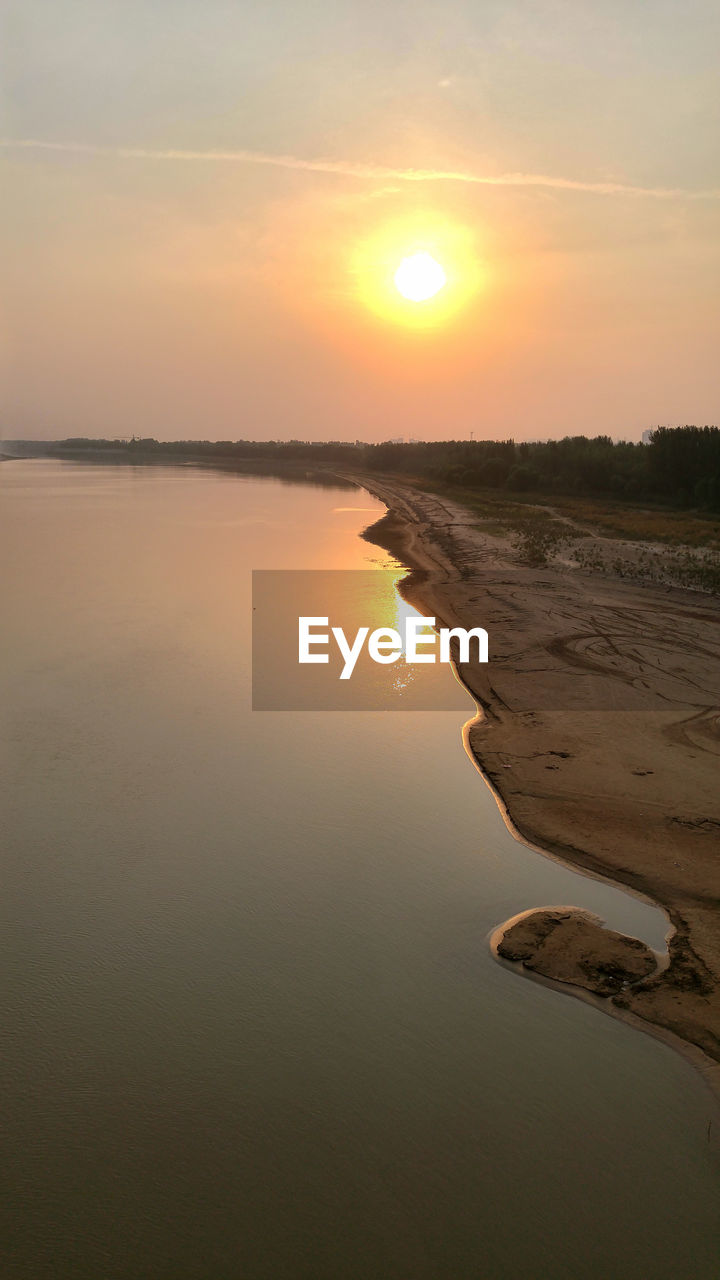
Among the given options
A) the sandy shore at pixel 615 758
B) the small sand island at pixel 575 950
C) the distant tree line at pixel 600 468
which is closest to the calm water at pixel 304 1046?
the small sand island at pixel 575 950

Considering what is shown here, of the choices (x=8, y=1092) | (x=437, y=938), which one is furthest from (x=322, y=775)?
(x=8, y=1092)

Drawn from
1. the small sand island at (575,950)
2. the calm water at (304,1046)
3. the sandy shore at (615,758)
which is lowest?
the calm water at (304,1046)

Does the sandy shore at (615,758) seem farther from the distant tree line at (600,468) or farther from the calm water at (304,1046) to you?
the distant tree line at (600,468)

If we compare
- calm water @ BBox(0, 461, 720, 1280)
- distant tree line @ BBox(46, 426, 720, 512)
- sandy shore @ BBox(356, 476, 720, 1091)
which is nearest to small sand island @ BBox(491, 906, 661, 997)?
sandy shore @ BBox(356, 476, 720, 1091)

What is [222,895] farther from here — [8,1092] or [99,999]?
[8,1092]

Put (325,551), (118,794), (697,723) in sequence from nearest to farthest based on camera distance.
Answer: (118,794), (697,723), (325,551)

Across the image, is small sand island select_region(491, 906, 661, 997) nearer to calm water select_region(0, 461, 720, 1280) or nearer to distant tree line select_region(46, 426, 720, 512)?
calm water select_region(0, 461, 720, 1280)
